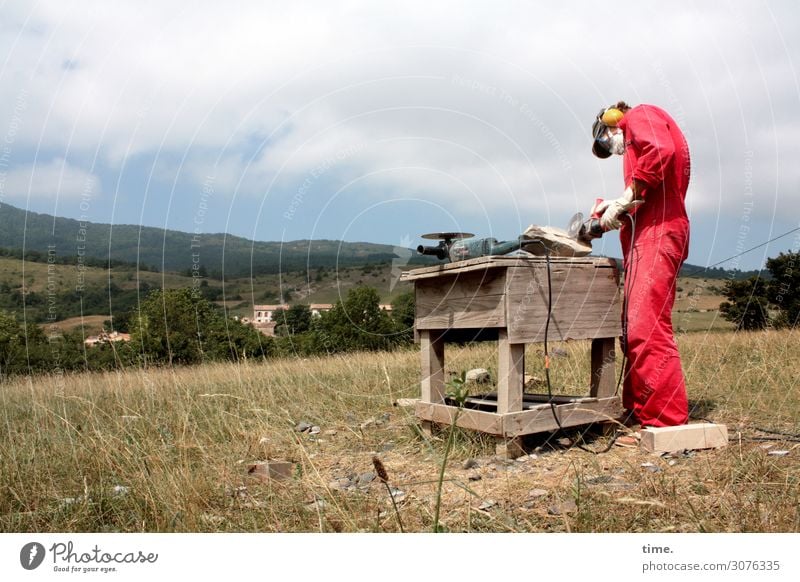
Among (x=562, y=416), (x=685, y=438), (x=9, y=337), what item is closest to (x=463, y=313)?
(x=562, y=416)

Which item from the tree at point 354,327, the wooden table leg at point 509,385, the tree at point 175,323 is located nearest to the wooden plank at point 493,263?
the wooden table leg at point 509,385

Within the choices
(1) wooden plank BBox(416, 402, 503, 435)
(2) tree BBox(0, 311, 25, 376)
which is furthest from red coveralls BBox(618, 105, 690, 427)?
(2) tree BBox(0, 311, 25, 376)

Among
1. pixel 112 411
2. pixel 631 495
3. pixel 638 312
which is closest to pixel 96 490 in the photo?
pixel 631 495

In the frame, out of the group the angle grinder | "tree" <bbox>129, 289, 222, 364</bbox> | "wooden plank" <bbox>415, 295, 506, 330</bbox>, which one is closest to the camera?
"wooden plank" <bbox>415, 295, 506, 330</bbox>

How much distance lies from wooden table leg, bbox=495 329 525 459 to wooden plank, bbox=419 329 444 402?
0.84m

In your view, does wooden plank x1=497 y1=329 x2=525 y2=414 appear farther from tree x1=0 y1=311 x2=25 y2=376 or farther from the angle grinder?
tree x1=0 y1=311 x2=25 y2=376

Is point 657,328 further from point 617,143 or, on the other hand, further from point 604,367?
point 617,143

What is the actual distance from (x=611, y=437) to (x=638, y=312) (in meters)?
0.98

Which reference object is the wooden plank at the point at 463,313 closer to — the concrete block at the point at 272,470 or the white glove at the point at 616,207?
the white glove at the point at 616,207

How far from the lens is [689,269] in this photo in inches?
198

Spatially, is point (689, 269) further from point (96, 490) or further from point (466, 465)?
point (96, 490)

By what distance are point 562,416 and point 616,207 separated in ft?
5.25

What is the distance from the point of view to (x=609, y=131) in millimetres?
4852

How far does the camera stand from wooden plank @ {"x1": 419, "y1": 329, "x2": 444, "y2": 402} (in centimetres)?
500
